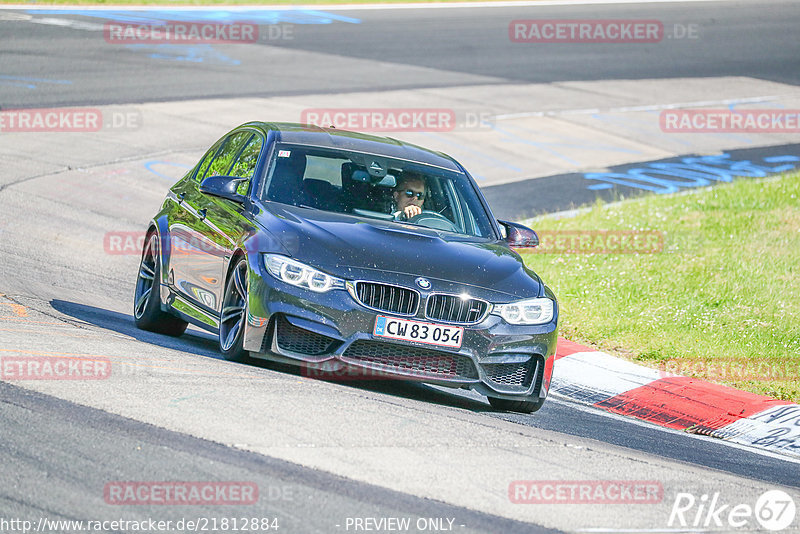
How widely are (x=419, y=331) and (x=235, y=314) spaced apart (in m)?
1.26

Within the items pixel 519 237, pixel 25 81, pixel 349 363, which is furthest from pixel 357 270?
pixel 25 81

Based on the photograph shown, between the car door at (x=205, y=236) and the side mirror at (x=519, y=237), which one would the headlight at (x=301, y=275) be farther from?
the side mirror at (x=519, y=237)

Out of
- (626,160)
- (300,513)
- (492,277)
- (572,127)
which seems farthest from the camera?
(572,127)

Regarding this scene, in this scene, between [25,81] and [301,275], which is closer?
[301,275]

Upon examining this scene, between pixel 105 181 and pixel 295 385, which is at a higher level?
pixel 295 385

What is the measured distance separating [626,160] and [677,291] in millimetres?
9473

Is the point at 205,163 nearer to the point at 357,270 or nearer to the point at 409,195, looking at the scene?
the point at 409,195

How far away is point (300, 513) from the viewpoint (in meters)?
5.07

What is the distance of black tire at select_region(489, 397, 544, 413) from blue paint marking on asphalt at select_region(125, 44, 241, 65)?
18.1 meters

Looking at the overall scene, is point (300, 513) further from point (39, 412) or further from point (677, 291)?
point (677, 291)

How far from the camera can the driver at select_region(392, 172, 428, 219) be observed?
28.5ft

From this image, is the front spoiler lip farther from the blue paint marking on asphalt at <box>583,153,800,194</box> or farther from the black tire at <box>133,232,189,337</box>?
the blue paint marking on asphalt at <box>583,153,800,194</box>

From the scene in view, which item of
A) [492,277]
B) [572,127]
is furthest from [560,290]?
[572,127]

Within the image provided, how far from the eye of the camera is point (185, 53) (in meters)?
25.7
